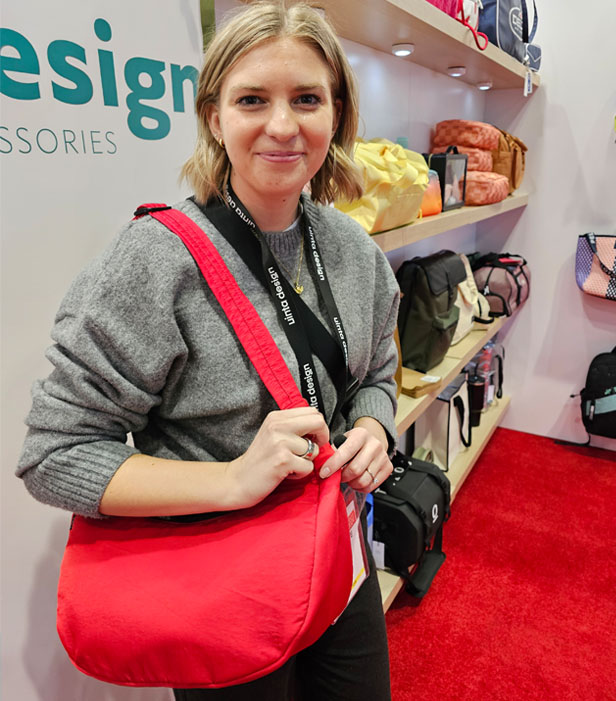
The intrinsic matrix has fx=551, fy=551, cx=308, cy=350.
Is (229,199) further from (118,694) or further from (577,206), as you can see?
(577,206)

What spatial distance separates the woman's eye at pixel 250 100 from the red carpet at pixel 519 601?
1.63m

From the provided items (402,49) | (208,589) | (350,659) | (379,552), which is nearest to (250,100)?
(208,589)

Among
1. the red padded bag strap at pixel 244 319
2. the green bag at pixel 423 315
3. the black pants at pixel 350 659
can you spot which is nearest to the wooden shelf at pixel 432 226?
the green bag at pixel 423 315

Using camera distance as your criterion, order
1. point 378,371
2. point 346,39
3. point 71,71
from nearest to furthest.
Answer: point 71,71, point 378,371, point 346,39

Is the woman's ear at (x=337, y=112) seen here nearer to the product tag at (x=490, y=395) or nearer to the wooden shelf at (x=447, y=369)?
the wooden shelf at (x=447, y=369)

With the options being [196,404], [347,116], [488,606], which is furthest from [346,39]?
[488,606]

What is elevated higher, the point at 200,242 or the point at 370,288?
the point at 200,242

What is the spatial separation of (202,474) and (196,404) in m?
0.11

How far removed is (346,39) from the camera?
1728 millimetres

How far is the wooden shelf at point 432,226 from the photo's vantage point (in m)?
1.52

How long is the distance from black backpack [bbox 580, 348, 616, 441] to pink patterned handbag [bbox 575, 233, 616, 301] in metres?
0.34

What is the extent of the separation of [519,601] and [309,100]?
188 cm

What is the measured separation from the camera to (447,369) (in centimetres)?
217

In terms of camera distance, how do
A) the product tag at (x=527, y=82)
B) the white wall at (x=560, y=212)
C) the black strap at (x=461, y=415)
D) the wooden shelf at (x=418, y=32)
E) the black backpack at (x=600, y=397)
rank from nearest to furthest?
1. the wooden shelf at (x=418, y=32)
2. the product tag at (x=527, y=82)
3. the black strap at (x=461, y=415)
4. the white wall at (x=560, y=212)
5. the black backpack at (x=600, y=397)
